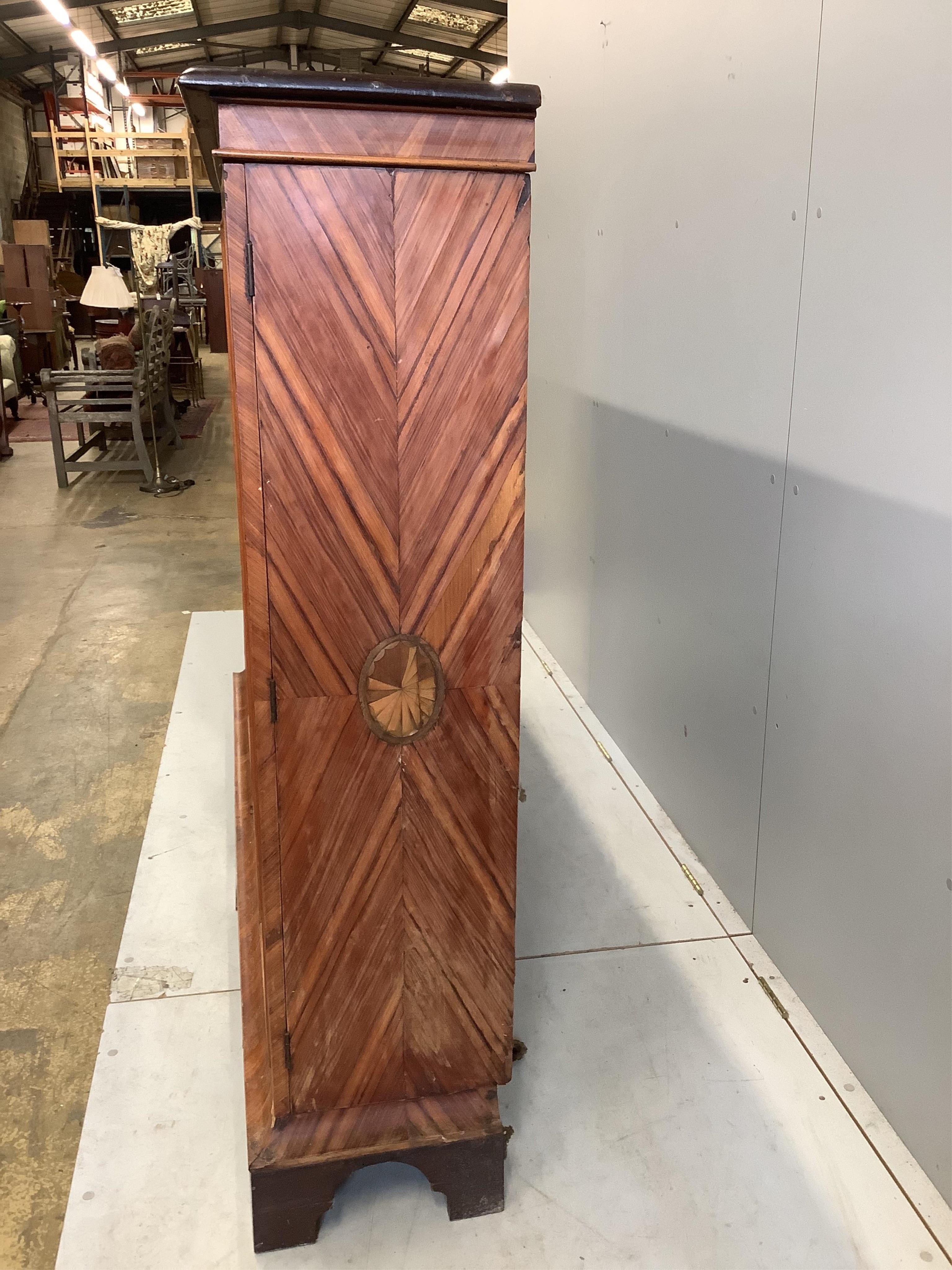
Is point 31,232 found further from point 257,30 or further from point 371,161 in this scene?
point 371,161

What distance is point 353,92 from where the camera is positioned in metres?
0.89

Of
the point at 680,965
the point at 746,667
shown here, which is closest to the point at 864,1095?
the point at 680,965

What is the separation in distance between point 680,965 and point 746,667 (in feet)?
1.81

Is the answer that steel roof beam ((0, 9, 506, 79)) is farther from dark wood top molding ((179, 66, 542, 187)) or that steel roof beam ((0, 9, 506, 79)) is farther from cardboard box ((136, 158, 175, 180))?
dark wood top molding ((179, 66, 542, 187))

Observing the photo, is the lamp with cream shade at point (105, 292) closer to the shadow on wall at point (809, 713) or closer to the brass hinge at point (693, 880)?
the shadow on wall at point (809, 713)

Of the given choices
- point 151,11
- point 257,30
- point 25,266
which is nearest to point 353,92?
point 25,266

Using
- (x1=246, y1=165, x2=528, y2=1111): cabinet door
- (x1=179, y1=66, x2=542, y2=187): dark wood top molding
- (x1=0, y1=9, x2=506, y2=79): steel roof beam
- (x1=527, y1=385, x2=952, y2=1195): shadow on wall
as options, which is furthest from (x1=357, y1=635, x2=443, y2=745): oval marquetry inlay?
(x1=0, y1=9, x2=506, y2=79): steel roof beam

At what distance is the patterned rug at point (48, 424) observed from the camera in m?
7.96

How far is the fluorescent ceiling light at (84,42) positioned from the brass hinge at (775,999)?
13.1 meters

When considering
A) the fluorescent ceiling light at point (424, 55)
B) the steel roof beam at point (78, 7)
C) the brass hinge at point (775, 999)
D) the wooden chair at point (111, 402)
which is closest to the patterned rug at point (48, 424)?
the wooden chair at point (111, 402)

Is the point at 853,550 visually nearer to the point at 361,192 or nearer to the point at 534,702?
the point at 361,192

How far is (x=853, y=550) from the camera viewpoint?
1425 mm

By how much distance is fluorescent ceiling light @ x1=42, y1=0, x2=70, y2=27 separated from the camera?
10.3m

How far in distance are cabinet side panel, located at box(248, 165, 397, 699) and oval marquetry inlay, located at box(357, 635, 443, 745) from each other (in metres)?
0.02
